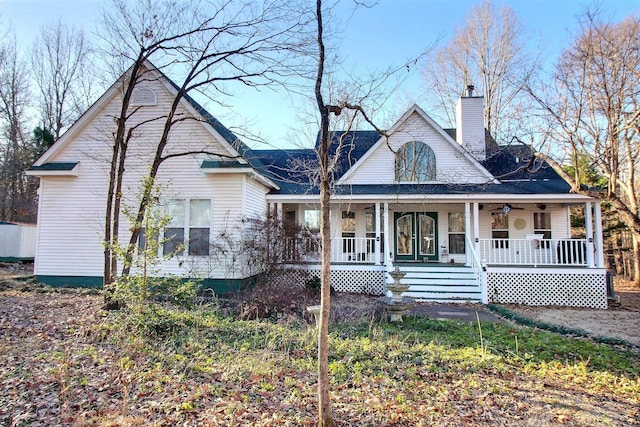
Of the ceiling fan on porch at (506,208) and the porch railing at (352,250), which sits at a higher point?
the ceiling fan on porch at (506,208)

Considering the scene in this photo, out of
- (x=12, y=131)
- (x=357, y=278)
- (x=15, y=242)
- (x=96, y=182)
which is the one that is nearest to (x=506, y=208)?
(x=357, y=278)

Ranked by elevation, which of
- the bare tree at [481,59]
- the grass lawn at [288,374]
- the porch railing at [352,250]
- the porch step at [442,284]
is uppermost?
the bare tree at [481,59]

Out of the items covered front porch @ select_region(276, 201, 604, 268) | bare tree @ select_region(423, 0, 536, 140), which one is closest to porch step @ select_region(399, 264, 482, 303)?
covered front porch @ select_region(276, 201, 604, 268)

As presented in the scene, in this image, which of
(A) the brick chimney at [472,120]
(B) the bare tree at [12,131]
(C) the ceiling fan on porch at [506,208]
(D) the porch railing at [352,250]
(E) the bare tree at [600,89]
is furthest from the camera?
(B) the bare tree at [12,131]

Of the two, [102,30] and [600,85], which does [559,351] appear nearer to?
[600,85]

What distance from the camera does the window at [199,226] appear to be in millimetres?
11461

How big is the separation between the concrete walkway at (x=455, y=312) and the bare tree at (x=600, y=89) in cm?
366

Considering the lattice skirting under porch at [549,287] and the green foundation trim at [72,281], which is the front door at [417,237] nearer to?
the lattice skirting under porch at [549,287]

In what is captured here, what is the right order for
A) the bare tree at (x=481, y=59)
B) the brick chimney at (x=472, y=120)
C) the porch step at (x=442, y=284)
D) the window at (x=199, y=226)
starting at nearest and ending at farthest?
the porch step at (x=442, y=284)
the window at (x=199, y=226)
the brick chimney at (x=472, y=120)
the bare tree at (x=481, y=59)

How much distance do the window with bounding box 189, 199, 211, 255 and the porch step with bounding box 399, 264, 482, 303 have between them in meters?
6.47

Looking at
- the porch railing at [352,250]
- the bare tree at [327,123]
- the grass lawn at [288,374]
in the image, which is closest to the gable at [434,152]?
the porch railing at [352,250]

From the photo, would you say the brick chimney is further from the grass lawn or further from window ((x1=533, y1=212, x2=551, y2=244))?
the grass lawn

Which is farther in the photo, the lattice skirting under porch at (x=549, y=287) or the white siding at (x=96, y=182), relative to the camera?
the white siding at (x=96, y=182)

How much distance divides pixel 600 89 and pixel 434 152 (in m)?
5.74
